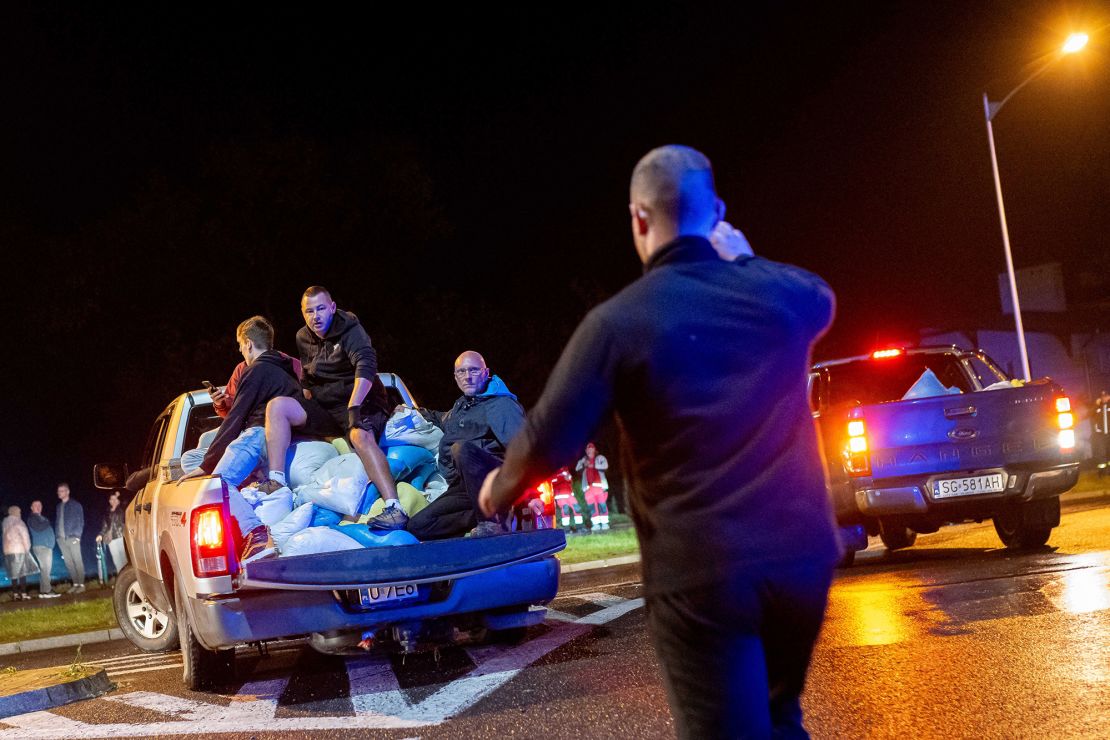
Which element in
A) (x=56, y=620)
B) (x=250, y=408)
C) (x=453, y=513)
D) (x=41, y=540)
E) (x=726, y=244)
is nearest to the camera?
(x=726, y=244)

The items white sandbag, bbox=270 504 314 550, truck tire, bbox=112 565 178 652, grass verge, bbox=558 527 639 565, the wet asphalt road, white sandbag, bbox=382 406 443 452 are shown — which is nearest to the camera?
the wet asphalt road

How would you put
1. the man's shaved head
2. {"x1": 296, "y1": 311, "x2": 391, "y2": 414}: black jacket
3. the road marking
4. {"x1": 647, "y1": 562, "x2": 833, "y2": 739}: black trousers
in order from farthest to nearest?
{"x1": 296, "y1": 311, "x2": 391, "y2": 414}: black jacket, the road marking, the man's shaved head, {"x1": 647, "y1": 562, "x2": 833, "y2": 739}: black trousers

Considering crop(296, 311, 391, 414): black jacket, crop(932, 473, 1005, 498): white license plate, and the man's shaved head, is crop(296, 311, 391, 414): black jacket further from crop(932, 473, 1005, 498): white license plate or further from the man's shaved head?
the man's shaved head

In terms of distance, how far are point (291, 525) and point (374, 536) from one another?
20.3 inches

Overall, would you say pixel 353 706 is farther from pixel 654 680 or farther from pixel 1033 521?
pixel 1033 521

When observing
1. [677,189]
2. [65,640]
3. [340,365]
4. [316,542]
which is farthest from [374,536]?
[65,640]

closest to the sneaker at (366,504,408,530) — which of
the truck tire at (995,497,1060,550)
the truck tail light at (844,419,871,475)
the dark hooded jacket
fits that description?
the dark hooded jacket

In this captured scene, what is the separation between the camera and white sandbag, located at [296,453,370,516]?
7.61 m

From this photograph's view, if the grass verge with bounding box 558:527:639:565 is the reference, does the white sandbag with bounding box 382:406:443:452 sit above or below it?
above

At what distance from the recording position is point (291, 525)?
286 inches

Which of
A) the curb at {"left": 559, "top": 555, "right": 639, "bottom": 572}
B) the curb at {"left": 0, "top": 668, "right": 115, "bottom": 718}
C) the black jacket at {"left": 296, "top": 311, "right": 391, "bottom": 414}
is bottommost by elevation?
the curb at {"left": 559, "top": 555, "right": 639, "bottom": 572}

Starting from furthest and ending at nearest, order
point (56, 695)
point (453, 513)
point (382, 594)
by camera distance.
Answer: point (56, 695) → point (453, 513) → point (382, 594)

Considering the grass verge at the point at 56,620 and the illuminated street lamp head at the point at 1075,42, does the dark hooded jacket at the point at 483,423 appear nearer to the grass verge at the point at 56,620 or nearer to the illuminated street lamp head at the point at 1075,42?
the grass verge at the point at 56,620

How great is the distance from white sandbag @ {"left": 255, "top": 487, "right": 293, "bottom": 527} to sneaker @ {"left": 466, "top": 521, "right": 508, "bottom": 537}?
3.93 ft
